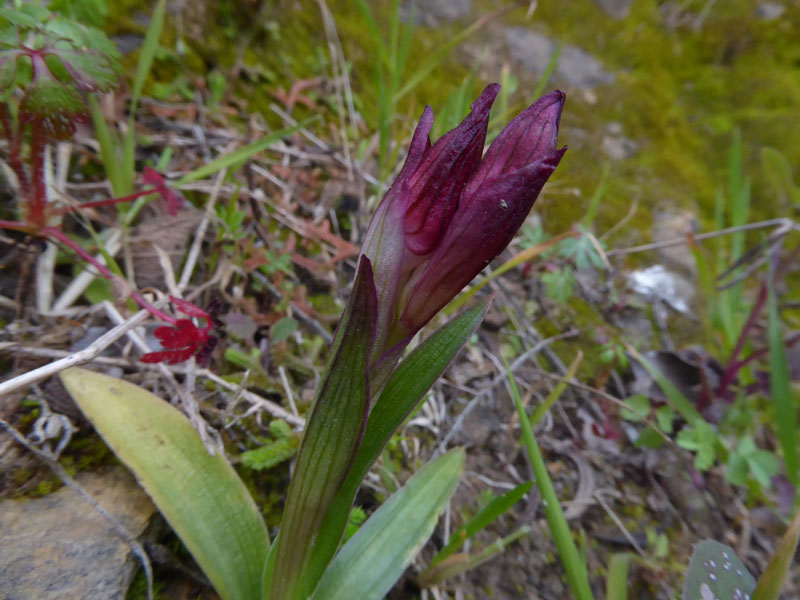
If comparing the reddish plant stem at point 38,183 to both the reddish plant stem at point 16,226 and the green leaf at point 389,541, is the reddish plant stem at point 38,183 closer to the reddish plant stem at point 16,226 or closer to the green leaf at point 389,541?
the reddish plant stem at point 16,226

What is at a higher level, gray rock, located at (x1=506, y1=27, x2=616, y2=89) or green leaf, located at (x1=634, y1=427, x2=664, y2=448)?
gray rock, located at (x1=506, y1=27, x2=616, y2=89)

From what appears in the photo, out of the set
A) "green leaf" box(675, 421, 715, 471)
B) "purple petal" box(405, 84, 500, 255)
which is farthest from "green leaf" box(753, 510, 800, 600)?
"purple petal" box(405, 84, 500, 255)

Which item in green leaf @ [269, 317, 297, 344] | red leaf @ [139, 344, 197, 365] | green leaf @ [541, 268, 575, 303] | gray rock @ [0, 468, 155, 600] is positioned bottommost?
gray rock @ [0, 468, 155, 600]

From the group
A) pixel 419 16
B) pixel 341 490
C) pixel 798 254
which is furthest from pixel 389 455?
pixel 419 16

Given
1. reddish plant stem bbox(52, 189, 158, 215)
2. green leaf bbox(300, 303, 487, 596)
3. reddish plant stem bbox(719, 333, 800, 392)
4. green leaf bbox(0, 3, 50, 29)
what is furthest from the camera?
reddish plant stem bbox(719, 333, 800, 392)

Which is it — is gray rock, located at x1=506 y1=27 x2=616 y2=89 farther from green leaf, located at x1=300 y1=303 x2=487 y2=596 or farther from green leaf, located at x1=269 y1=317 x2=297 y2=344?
green leaf, located at x1=300 y1=303 x2=487 y2=596
